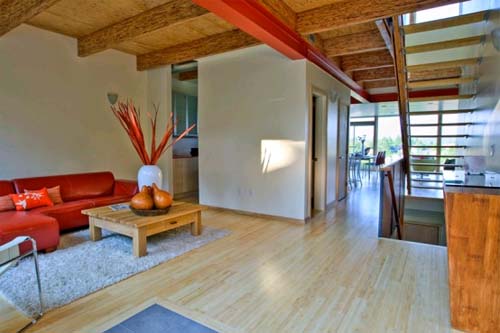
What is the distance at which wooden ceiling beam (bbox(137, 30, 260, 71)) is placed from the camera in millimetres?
4242

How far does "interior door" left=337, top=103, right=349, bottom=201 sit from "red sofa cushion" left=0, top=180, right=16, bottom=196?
5219mm

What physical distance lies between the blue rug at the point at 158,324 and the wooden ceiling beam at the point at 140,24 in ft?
9.84

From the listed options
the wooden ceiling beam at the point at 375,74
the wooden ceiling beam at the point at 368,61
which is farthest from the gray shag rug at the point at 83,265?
the wooden ceiling beam at the point at 375,74

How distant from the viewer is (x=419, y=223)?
566 centimetres

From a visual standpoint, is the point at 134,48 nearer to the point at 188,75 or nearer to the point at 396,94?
the point at 188,75

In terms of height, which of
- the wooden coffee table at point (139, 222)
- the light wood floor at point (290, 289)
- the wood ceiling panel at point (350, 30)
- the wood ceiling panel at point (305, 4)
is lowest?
the light wood floor at point (290, 289)

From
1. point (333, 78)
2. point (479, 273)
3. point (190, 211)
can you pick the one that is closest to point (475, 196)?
point (479, 273)

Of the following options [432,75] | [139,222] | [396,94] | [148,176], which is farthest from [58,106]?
[396,94]

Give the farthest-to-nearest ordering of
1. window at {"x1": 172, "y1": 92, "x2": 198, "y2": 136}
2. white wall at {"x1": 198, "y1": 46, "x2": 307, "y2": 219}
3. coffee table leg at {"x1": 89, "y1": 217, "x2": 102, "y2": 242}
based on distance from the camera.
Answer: window at {"x1": 172, "y1": 92, "x2": 198, "y2": 136}, white wall at {"x1": 198, "y1": 46, "x2": 307, "y2": 219}, coffee table leg at {"x1": 89, "y1": 217, "x2": 102, "y2": 242}

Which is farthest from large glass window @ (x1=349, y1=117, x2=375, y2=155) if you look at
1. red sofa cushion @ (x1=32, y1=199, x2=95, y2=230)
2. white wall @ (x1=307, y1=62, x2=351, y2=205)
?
red sofa cushion @ (x1=32, y1=199, x2=95, y2=230)

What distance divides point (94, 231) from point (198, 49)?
308 centimetres

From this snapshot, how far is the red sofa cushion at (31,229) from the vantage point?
2764 mm

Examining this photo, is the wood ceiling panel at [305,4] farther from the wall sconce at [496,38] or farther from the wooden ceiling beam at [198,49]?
the wall sconce at [496,38]

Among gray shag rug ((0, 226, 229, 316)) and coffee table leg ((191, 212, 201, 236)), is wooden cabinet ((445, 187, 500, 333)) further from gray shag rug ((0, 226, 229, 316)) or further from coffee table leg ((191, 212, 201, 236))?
coffee table leg ((191, 212, 201, 236))
